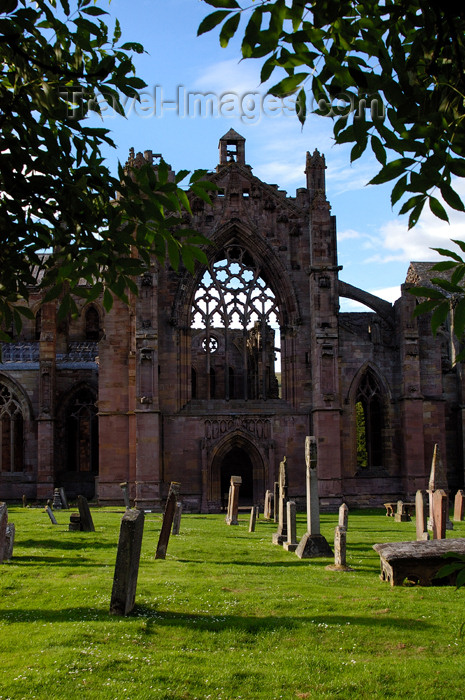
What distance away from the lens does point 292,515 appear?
16.8m

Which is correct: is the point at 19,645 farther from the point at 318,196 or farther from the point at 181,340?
the point at 318,196

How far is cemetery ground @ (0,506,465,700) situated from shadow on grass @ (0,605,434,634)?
0.08 ft

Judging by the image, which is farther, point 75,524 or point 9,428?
point 9,428

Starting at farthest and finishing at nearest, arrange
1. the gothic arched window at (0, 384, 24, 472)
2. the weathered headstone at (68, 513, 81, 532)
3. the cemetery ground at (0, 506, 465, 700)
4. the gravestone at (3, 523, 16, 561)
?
the gothic arched window at (0, 384, 24, 472) < the weathered headstone at (68, 513, 81, 532) < the gravestone at (3, 523, 16, 561) < the cemetery ground at (0, 506, 465, 700)

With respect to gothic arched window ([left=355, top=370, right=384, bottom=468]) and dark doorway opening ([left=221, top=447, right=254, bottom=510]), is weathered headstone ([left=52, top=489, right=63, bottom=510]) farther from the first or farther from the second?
gothic arched window ([left=355, top=370, right=384, bottom=468])

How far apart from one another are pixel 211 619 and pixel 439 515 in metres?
7.74

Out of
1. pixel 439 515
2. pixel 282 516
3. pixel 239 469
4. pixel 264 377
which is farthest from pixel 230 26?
pixel 239 469

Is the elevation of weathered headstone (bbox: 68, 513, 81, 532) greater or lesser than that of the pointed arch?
lesser

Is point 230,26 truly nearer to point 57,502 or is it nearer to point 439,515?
point 439,515

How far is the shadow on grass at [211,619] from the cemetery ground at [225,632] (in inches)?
1.0

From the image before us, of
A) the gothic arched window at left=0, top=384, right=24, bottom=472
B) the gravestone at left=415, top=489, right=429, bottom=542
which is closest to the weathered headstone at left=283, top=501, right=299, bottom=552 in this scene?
the gravestone at left=415, top=489, right=429, bottom=542

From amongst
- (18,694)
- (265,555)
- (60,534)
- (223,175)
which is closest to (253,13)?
(18,694)

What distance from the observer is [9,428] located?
34875mm

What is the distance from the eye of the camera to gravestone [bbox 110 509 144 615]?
9539 millimetres
